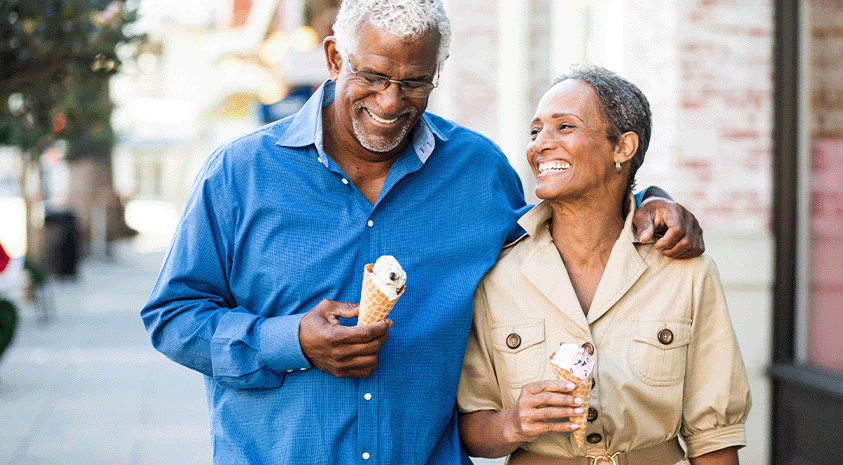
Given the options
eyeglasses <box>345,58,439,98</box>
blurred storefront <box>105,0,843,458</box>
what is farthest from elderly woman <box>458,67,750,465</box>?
blurred storefront <box>105,0,843,458</box>

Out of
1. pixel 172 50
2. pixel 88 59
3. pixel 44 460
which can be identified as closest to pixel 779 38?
pixel 88 59

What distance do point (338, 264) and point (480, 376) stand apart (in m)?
0.58

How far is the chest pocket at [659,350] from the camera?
253 centimetres

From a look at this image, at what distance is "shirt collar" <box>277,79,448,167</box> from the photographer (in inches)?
103

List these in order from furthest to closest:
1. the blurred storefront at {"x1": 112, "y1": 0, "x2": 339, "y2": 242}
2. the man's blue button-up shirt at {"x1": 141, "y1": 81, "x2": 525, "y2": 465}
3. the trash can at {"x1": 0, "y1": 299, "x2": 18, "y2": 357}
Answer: the blurred storefront at {"x1": 112, "y1": 0, "x2": 339, "y2": 242}, the trash can at {"x1": 0, "y1": 299, "x2": 18, "y2": 357}, the man's blue button-up shirt at {"x1": 141, "y1": 81, "x2": 525, "y2": 465}

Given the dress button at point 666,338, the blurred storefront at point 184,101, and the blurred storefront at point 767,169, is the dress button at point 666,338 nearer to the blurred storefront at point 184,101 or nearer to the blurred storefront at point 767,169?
the blurred storefront at point 767,169

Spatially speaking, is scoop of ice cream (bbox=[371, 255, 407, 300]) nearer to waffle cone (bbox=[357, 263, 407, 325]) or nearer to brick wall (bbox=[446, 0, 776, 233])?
waffle cone (bbox=[357, 263, 407, 325])

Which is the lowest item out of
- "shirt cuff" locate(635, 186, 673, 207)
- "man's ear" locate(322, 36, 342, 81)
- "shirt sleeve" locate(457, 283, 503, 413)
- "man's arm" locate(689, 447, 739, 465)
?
"man's arm" locate(689, 447, 739, 465)

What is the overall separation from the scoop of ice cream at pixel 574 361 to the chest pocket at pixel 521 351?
32cm

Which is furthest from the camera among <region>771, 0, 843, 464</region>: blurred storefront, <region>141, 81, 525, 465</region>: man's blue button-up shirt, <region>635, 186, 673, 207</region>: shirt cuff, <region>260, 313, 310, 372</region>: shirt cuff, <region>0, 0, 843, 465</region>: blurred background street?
<region>0, 0, 843, 465</region>: blurred background street

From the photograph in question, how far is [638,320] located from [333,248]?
36.9 inches

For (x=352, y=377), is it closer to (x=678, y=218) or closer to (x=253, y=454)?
(x=253, y=454)

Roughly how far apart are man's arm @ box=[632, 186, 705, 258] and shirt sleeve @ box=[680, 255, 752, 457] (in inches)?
3.8

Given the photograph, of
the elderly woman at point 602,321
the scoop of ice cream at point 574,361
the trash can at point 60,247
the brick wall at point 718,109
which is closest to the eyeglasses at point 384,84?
the elderly woman at point 602,321
